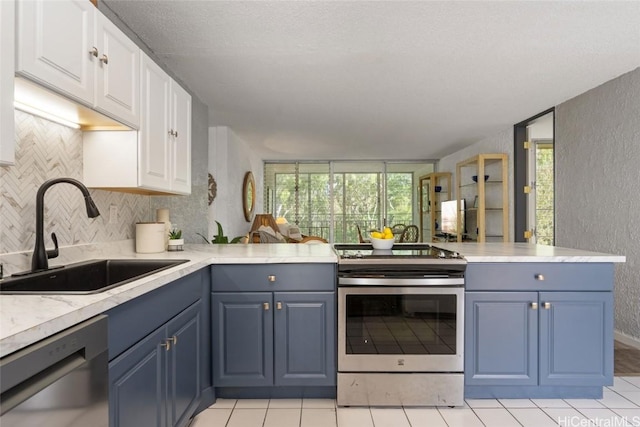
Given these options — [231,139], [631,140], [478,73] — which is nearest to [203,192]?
[231,139]

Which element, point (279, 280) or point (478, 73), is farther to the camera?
point (478, 73)

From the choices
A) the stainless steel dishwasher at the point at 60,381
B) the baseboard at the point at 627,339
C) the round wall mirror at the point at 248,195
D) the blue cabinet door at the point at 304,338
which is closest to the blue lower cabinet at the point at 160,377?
the stainless steel dishwasher at the point at 60,381

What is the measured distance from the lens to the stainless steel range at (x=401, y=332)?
2170 millimetres

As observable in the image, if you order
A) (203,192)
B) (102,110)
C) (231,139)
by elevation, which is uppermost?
(231,139)

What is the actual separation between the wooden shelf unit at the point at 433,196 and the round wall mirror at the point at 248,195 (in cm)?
372

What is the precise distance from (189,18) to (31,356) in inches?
82.2

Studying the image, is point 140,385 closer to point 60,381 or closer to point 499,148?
point 60,381

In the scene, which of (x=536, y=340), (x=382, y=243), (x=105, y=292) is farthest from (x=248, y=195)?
(x=105, y=292)

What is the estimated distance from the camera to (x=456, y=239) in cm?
681

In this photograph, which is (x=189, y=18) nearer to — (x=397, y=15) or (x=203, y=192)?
(x=397, y=15)

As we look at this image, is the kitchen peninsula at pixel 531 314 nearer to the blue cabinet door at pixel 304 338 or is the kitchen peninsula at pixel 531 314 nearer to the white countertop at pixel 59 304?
the blue cabinet door at pixel 304 338

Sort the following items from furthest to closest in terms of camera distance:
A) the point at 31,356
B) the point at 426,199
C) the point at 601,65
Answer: the point at 426,199
the point at 601,65
the point at 31,356

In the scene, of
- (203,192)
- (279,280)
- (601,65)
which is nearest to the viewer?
(279,280)

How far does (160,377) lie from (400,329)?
127cm
